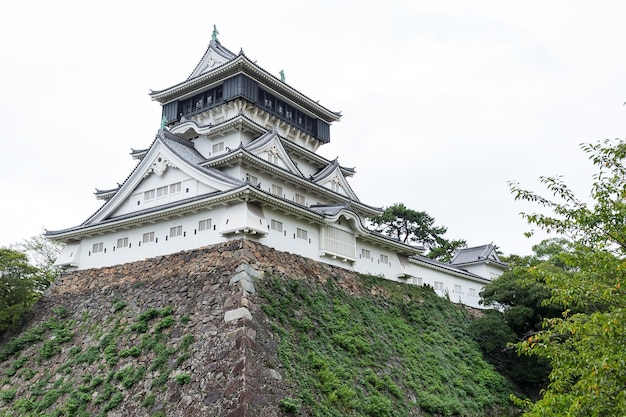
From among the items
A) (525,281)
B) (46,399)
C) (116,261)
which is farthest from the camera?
(116,261)

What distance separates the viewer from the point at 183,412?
43.5ft

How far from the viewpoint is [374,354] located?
1859cm

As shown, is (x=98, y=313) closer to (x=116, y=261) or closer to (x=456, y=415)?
(x=116, y=261)

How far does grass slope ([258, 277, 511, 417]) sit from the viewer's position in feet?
49.3

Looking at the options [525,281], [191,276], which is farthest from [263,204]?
[525,281]

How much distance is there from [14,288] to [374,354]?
569 inches

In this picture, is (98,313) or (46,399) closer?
(46,399)

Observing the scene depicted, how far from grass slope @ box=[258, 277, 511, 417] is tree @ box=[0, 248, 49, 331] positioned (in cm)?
1068

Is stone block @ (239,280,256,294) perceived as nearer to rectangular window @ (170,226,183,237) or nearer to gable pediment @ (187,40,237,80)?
rectangular window @ (170,226,183,237)

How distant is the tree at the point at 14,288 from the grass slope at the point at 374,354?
10680 mm

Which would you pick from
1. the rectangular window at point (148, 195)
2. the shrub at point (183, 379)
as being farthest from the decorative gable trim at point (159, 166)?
the shrub at point (183, 379)

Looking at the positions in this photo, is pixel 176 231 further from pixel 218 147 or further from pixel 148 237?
pixel 218 147

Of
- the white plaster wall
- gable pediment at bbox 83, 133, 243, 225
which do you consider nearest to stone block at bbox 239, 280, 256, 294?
the white plaster wall

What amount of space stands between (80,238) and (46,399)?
7.97 meters
